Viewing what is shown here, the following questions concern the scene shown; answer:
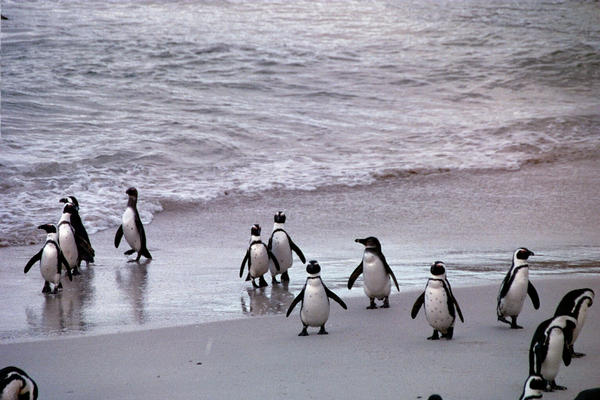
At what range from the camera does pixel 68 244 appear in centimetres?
658

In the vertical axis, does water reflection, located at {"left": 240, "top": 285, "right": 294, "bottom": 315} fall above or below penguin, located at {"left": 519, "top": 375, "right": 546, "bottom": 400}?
above

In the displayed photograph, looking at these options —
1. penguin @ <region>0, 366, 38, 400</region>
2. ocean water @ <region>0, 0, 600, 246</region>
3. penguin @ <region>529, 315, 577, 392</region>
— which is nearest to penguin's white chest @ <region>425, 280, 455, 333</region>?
penguin @ <region>529, 315, 577, 392</region>

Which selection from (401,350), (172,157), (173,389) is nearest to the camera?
(173,389)

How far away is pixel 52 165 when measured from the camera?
10805mm

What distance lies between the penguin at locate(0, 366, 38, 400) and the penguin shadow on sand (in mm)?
1808

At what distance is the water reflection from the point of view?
18.0ft

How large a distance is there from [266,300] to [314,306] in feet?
3.23

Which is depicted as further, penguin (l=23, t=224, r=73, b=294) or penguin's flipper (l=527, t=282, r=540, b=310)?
penguin (l=23, t=224, r=73, b=294)

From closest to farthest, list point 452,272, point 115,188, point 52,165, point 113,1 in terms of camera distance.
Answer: point 452,272 → point 115,188 → point 52,165 → point 113,1

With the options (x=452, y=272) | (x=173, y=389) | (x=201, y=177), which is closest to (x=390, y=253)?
(x=452, y=272)

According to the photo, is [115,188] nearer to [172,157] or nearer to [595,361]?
[172,157]

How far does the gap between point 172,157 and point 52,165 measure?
1543 millimetres

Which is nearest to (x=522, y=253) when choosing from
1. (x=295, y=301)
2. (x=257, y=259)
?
(x=295, y=301)

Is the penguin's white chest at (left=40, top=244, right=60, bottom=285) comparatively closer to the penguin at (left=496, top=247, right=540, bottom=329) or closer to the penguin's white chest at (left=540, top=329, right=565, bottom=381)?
the penguin at (left=496, top=247, right=540, bottom=329)
